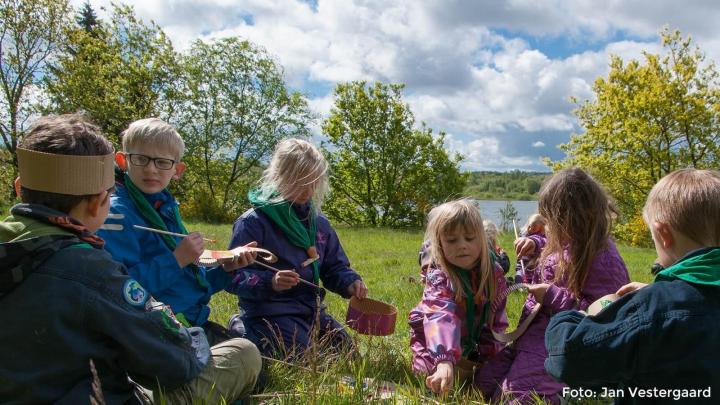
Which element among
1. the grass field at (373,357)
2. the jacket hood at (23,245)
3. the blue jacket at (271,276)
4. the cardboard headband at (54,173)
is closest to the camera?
the jacket hood at (23,245)

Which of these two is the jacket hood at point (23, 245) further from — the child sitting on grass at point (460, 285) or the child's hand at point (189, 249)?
the child sitting on grass at point (460, 285)

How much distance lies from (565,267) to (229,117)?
32298mm

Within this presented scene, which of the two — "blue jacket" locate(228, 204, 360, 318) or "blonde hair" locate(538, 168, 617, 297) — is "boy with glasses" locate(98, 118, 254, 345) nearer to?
"blue jacket" locate(228, 204, 360, 318)

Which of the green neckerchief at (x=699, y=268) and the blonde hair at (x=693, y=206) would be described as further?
the blonde hair at (x=693, y=206)

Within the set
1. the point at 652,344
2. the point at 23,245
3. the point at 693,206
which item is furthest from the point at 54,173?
the point at 693,206

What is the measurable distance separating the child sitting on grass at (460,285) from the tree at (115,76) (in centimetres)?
2936

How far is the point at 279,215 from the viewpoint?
386 cm

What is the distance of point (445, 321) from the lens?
316 centimetres

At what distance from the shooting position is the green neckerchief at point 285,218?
3.84 m

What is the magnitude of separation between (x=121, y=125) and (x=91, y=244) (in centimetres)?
3177

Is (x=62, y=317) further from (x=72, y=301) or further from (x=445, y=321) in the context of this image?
(x=445, y=321)

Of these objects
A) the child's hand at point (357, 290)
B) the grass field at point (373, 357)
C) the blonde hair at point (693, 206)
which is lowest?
the grass field at point (373, 357)

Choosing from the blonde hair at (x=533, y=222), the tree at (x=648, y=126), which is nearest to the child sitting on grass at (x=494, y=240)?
the blonde hair at (x=533, y=222)

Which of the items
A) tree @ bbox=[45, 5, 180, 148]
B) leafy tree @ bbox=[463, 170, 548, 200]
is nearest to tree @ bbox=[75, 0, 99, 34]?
tree @ bbox=[45, 5, 180, 148]
